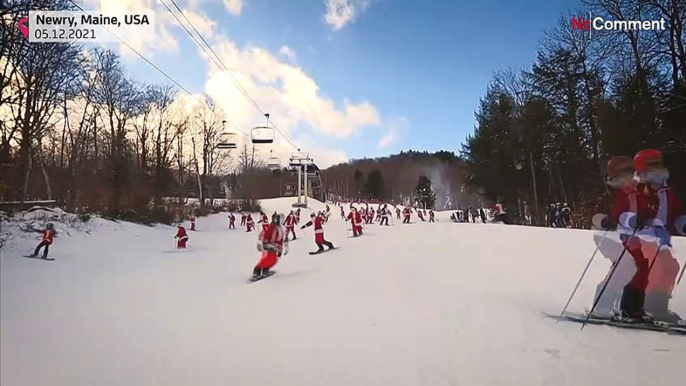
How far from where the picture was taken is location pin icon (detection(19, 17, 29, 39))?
17.7 ft

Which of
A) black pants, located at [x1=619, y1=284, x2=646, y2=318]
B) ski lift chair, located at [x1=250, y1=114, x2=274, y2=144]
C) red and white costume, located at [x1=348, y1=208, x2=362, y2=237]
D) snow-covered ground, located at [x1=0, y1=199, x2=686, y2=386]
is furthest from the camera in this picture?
ski lift chair, located at [x1=250, y1=114, x2=274, y2=144]

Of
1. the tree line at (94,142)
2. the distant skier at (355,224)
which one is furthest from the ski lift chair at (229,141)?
the distant skier at (355,224)

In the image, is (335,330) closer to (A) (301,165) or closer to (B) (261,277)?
(B) (261,277)

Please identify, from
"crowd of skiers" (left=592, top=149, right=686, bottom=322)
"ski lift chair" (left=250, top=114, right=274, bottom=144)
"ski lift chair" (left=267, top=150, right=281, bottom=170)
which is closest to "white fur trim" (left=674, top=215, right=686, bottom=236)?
"crowd of skiers" (left=592, top=149, right=686, bottom=322)

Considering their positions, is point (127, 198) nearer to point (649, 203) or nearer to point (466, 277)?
point (466, 277)

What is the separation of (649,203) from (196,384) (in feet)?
12.4

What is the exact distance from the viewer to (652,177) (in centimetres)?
Answer: 362

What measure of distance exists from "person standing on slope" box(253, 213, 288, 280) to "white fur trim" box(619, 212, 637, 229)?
16.5ft

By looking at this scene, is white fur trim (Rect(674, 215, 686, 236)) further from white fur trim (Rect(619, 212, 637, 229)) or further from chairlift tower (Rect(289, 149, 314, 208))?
chairlift tower (Rect(289, 149, 314, 208))

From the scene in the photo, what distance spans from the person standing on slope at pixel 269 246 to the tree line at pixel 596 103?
14.5ft

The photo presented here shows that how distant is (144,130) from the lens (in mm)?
27578

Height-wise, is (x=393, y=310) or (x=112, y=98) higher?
(x=112, y=98)

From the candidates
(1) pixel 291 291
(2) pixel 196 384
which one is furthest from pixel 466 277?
(2) pixel 196 384

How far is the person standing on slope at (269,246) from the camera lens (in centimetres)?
700
